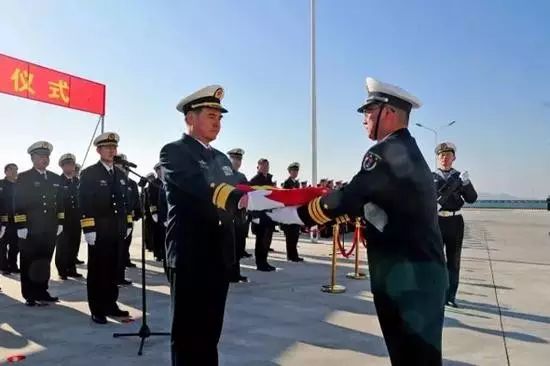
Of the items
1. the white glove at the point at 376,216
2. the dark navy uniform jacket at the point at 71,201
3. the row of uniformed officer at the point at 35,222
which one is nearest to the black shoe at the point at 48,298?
the row of uniformed officer at the point at 35,222

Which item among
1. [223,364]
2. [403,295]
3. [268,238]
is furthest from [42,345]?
[268,238]

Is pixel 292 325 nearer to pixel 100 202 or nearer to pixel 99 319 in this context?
pixel 99 319

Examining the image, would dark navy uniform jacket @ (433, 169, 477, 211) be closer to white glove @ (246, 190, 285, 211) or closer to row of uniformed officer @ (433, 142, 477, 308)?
row of uniformed officer @ (433, 142, 477, 308)

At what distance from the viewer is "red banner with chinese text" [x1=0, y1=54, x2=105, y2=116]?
29.5ft

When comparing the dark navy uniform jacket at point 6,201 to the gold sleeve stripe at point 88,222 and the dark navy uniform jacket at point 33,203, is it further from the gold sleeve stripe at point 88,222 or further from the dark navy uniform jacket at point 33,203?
the gold sleeve stripe at point 88,222

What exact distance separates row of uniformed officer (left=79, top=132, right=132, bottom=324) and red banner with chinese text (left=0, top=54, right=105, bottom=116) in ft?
14.2

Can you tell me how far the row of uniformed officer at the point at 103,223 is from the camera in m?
5.71

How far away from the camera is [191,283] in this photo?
298cm

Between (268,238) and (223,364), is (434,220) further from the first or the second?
(268,238)

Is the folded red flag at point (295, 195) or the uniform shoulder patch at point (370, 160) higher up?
the uniform shoulder patch at point (370, 160)

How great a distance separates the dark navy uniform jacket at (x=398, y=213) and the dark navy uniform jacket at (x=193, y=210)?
0.80 meters

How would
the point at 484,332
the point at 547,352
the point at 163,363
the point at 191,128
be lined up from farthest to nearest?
1. the point at 484,332
2. the point at 547,352
3. the point at 163,363
4. the point at 191,128

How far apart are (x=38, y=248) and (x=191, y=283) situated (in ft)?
14.8

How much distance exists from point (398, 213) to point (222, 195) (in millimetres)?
962
